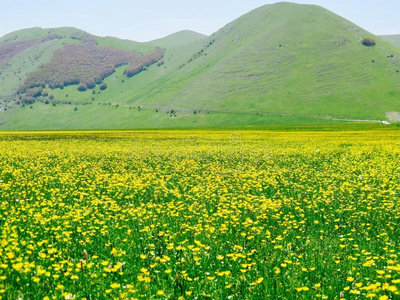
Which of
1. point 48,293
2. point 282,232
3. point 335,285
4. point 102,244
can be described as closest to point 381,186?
point 282,232

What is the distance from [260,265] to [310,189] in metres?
8.46

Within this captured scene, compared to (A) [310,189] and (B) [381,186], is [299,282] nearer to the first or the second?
(A) [310,189]

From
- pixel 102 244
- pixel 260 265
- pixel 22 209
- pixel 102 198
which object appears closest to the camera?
pixel 260 265

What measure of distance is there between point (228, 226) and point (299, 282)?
3.90 meters

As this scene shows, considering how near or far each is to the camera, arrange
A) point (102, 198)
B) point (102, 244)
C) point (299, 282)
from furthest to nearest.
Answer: point (102, 198)
point (102, 244)
point (299, 282)

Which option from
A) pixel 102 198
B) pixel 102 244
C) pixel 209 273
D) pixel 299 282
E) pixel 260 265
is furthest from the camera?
pixel 102 198

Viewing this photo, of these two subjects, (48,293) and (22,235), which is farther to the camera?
(22,235)

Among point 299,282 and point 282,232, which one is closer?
point 299,282

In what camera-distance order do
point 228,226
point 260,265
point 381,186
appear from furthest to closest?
point 381,186
point 228,226
point 260,265

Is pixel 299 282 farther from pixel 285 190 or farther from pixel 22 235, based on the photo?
pixel 285 190

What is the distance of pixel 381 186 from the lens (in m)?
14.6

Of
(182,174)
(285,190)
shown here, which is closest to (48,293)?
(285,190)

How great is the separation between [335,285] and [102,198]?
9112 millimetres

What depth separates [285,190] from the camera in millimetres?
15086
